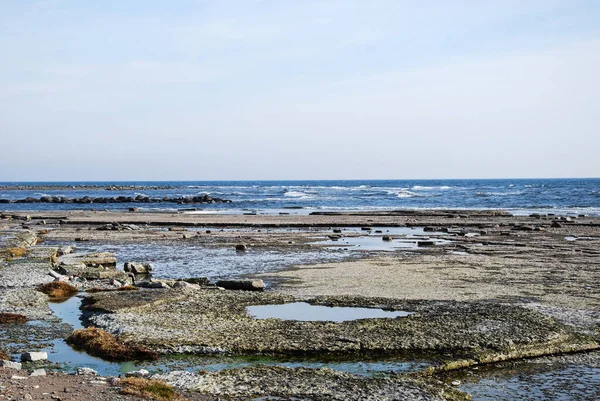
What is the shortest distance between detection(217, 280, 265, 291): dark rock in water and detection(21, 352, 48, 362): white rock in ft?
38.3

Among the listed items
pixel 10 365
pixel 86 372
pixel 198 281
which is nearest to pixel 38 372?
pixel 10 365

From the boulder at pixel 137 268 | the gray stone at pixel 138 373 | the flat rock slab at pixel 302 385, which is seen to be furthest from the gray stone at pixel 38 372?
the boulder at pixel 137 268

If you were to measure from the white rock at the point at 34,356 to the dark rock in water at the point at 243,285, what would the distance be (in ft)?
38.3

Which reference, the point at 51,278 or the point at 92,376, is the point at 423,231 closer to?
the point at 51,278

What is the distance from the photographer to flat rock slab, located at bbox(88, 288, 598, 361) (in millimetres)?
16219

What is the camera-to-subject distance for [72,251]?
39781mm

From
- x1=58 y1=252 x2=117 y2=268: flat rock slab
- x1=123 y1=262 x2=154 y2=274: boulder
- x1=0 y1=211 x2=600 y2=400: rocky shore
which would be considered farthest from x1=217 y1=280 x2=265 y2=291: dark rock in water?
x1=58 y1=252 x2=117 y2=268: flat rock slab

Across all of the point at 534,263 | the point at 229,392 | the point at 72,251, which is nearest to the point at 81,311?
the point at 229,392

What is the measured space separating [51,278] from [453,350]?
18.4 m

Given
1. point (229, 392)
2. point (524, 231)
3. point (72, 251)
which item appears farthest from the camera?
point (524, 231)

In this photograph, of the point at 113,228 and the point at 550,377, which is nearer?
the point at 550,377

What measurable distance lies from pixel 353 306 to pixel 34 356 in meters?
11.1

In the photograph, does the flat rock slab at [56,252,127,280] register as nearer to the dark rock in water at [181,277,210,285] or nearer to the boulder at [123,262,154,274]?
the boulder at [123,262,154,274]

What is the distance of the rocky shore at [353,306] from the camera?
1387 centimetres
